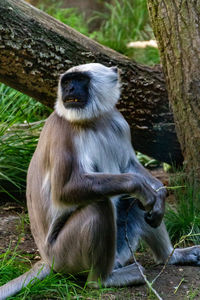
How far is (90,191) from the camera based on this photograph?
3971mm

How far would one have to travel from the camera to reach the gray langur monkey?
158 inches

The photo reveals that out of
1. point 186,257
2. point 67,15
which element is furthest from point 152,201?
point 67,15

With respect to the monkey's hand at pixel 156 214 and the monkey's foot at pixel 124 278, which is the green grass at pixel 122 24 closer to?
the monkey's hand at pixel 156 214

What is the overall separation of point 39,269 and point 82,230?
1.68 feet

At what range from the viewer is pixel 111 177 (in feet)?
13.2

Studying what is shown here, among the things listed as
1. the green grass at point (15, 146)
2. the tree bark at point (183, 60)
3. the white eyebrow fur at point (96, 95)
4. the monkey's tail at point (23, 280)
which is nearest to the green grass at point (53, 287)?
the monkey's tail at point (23, 280)

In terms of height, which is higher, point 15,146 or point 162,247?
point 15,146

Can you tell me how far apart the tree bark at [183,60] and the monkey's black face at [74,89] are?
4.08 feet

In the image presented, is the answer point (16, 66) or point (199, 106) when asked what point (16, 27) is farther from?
point (199, 106)

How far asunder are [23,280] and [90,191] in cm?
83

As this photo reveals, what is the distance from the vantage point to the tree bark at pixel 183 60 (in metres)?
5.06

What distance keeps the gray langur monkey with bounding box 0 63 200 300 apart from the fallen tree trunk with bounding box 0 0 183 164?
3.57ft

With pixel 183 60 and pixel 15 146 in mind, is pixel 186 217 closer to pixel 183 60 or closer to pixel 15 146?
pixel 183 60

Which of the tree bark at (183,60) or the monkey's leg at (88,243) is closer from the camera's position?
the monkey's leg at (88,243)
